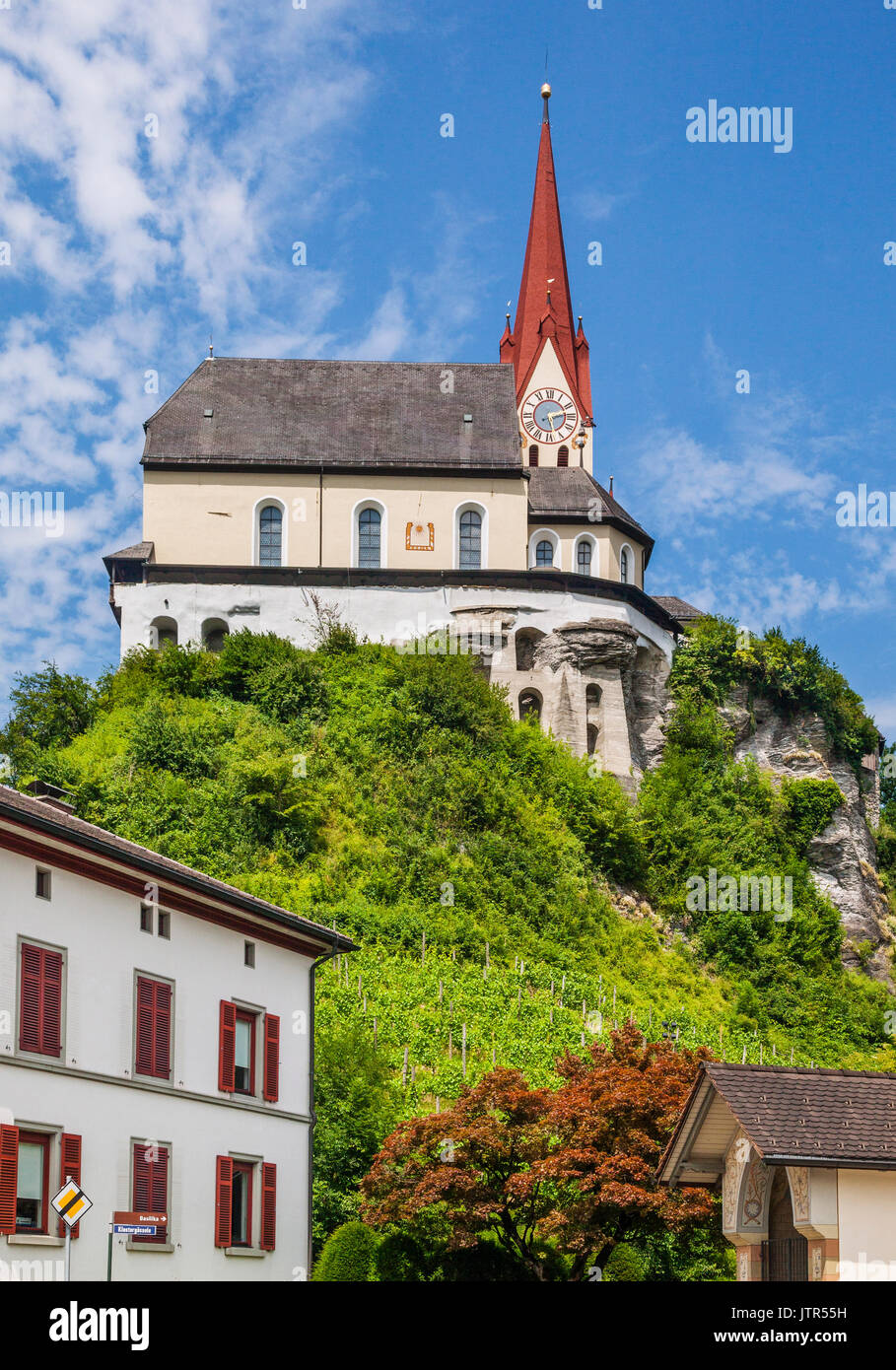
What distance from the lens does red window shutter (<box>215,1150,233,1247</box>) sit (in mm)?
30109

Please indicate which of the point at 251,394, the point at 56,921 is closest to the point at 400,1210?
the point at 56,921

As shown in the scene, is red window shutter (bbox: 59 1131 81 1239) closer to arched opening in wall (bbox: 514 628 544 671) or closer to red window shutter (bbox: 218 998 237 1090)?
red window shutter (bbox: 218 998 237 1090)

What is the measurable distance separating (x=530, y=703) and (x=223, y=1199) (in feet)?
140

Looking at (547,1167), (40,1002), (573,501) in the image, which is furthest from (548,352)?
(40,1002)

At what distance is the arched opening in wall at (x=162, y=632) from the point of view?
70812mm

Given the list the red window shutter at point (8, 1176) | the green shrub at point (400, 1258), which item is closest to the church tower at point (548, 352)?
the green shrub at point (400, 1258)

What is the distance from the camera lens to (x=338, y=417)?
257 feet

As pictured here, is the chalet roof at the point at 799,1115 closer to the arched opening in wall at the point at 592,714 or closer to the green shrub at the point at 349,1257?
the green shrub at the point at 349,1257

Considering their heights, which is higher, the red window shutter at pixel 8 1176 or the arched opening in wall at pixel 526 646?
the arched opening in wall at pixel 526 646

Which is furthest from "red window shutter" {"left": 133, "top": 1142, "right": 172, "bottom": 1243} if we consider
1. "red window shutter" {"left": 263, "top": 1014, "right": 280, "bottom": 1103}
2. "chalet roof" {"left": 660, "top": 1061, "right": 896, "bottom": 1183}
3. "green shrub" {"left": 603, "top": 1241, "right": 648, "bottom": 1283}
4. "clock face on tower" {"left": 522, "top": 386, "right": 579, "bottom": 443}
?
"clock face on tower" {"left": 522, "top": 386, "right": 579, "bottom": 443}

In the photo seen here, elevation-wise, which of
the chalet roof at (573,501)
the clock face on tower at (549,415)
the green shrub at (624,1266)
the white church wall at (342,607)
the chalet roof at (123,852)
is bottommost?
Answer: the green shrub at (624,1266)

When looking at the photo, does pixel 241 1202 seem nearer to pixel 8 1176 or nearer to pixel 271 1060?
pixel 271 1060

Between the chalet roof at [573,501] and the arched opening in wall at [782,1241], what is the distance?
57275 millimetres
